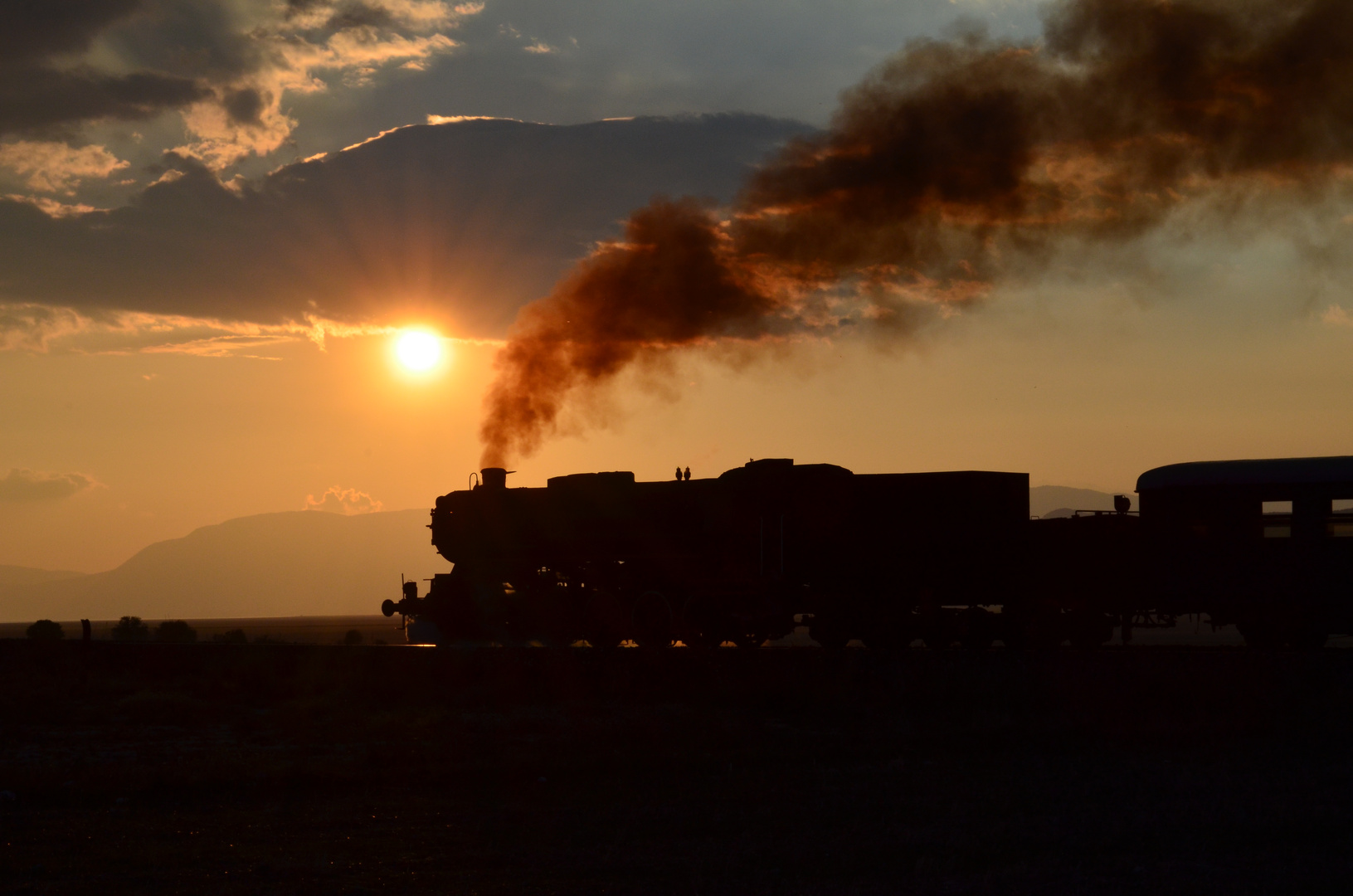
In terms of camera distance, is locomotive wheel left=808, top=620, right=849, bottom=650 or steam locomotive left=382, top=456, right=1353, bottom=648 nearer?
steam locomotive left=382, top=456, right=1353, bottom=648

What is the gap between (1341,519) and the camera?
21859 millimetres

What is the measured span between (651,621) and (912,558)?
5.76m

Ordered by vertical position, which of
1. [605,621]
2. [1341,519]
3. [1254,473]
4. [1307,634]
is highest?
[1254,473]

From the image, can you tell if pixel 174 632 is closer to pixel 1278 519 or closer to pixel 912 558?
pixel 912 558

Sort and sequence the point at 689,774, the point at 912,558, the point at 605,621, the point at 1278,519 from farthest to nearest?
the point at 605,621
the point at 912,558
the point at 1278,519
the point at 689,774

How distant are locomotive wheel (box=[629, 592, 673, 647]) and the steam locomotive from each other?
1.4 inches

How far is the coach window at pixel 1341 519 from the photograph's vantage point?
71.4ft

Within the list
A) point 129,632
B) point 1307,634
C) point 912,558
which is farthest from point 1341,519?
point 129,632

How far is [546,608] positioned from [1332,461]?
1626cm

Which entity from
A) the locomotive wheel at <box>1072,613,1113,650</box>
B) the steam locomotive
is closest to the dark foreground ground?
the steam locomotive

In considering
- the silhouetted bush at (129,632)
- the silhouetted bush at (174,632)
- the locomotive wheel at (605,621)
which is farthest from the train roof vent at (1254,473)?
the silhouetted bush at (129,632)

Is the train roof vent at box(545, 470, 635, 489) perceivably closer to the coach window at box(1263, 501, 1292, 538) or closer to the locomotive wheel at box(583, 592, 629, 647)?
the locomotive wheel at box(583, 592, 629, 647)

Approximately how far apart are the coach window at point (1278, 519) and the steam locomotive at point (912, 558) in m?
0.03

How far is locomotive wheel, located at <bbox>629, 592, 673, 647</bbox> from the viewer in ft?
84.6
